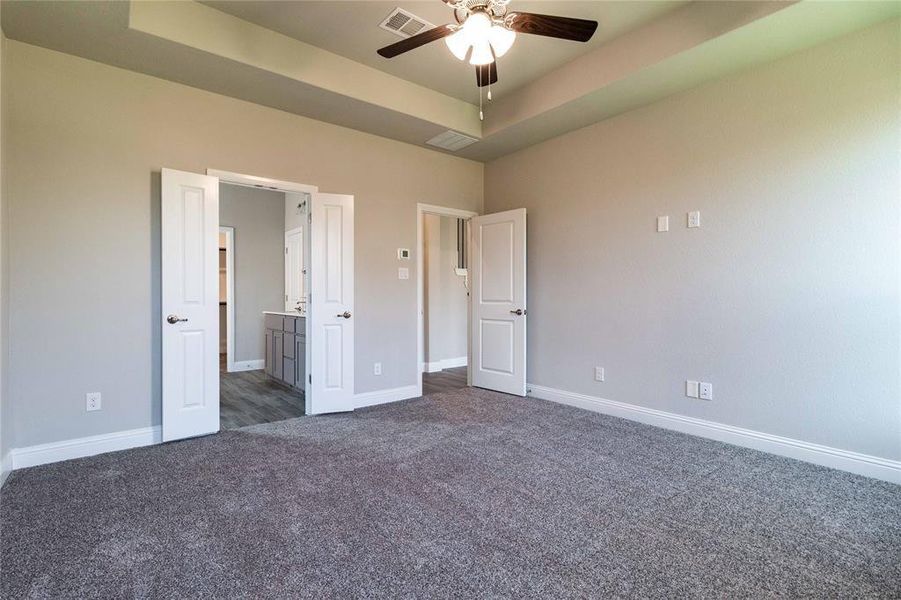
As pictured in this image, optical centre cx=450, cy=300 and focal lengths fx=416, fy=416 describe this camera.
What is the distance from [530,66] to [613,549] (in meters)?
3.51

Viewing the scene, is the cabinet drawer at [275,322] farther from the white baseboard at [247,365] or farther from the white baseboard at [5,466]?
the white baseboard at [5,466]

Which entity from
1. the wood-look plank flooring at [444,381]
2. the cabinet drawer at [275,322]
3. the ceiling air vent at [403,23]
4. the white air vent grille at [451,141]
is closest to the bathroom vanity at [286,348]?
the cabinet drawer at [275,322]

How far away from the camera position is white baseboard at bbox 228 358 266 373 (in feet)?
20.1

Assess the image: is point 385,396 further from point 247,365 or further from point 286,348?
point 247,365

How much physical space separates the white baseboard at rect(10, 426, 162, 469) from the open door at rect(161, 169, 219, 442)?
15cm

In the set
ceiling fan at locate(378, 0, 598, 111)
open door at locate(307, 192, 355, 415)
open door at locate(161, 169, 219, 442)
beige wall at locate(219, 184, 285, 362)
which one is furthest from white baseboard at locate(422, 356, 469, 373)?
ceiling fan at locate(378, 0, 598, 111)

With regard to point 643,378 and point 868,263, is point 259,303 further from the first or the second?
point 868,263

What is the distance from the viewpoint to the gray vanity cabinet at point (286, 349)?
183 inches

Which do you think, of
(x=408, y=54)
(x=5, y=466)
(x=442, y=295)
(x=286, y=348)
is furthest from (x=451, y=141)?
(x=5, y=466)

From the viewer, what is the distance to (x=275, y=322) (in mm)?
5328

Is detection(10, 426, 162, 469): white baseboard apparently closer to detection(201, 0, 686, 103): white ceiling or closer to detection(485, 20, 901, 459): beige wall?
detection(201, 0, 686, 103): white ceiling

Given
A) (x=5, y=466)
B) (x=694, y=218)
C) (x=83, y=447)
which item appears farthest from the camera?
(x=694, y=218)

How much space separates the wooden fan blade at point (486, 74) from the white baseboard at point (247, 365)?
5129 mm

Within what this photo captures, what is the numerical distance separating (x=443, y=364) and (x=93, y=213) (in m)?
4.61
